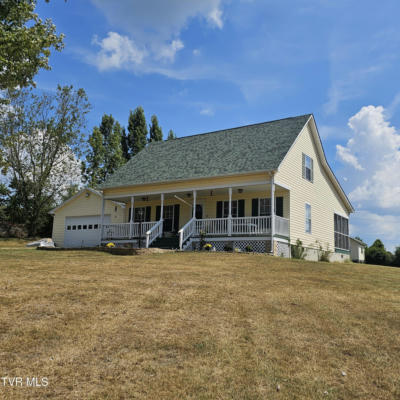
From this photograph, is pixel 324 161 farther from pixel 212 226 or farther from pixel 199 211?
pixel 212 226

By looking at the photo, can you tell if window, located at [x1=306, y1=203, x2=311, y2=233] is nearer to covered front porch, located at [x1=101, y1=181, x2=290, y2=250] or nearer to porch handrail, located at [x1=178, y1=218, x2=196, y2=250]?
covered front porch, located at [x1=101, y1=181, x2=290, y2=250]

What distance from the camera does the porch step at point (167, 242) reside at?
63.8ft

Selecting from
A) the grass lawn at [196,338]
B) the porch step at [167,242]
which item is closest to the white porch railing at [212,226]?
the porch step at [167,242]

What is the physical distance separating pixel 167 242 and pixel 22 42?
34.6ft

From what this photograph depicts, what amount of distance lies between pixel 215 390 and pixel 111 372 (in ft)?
4.07

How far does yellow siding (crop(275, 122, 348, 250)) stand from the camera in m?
19.5

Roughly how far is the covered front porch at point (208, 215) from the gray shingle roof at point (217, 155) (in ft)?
2.95

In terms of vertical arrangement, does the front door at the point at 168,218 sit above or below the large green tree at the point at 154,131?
below

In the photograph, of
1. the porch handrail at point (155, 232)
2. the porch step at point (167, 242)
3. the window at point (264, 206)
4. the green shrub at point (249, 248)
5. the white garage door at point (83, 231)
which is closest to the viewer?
the green shrub at point (249, 248)

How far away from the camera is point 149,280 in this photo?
9.23m

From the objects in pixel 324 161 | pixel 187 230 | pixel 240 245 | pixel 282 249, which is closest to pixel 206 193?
pixel 187 230

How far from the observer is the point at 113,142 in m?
39.1

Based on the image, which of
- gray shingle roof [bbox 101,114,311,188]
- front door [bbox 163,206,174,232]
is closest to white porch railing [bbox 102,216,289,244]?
front door [bbox 163,206,174,232]

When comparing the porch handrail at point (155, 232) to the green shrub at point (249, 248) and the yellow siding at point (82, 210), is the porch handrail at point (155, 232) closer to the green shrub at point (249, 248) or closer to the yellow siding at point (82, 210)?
the yellow siding at point (82, 210)
